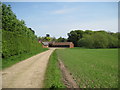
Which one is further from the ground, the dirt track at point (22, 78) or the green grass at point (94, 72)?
the dirt track at point (22, 78)

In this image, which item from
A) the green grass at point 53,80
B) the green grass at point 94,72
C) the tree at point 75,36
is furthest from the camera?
the tree at point 75,36

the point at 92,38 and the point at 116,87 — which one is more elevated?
the point at 92,38

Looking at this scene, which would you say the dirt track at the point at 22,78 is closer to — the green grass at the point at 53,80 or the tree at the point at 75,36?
the green grass at the point at 53,80

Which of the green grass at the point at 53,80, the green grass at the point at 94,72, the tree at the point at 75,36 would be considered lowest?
the green grass at the point at 94,72

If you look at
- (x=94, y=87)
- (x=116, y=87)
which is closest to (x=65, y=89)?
(x=94, y=87)

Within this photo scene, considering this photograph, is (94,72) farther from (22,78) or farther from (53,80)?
(22,78)

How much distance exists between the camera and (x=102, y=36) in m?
58.4

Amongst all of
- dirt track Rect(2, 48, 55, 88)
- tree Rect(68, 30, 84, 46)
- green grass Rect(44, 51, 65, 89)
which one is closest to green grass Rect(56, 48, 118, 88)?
green grass Rect(44, 51, 65, 89)

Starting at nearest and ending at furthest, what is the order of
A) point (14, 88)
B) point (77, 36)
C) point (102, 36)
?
point (14, 88), point (102, 36), point (77, 36)

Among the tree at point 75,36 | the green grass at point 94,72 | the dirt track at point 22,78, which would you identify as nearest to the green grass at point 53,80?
the dirt track at point 22,78

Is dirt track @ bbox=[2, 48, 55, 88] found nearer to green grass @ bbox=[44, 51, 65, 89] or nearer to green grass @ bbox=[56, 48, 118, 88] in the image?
green grass @ bbox=[44, 51, 65, 89]

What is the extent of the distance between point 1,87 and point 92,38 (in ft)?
196

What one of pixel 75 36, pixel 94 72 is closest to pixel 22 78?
pixel 94 72

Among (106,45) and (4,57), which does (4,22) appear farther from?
(106,45)
